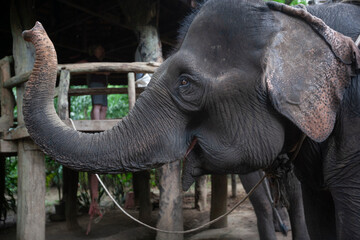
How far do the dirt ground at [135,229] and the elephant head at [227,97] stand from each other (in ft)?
15.3

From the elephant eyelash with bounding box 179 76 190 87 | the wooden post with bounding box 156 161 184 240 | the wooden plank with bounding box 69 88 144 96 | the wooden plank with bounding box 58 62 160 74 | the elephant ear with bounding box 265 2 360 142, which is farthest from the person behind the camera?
the wooden plank with bounding box 69 88 144 96

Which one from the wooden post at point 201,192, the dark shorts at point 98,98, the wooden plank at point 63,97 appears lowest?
the wooden post at point 201,192

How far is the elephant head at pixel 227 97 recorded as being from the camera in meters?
1.40

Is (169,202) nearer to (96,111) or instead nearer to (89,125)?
(89,125)

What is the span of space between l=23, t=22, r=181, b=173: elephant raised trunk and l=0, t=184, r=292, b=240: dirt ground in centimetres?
465

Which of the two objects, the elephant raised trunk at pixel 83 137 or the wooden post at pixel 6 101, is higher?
the wooden post at pixel 6 101

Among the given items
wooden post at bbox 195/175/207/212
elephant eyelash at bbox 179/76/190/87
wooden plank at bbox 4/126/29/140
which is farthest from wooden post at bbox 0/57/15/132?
wooden post at bbox 195/175/207/212

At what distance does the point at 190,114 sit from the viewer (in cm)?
154

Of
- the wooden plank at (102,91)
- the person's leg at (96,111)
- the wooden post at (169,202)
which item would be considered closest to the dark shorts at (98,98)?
the person's leg at (96,111)

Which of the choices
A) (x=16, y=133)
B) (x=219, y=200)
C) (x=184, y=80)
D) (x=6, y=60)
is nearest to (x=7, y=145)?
(x=16, y=133)

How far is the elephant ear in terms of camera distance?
1.38 m

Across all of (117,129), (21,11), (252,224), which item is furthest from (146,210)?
(117,129)

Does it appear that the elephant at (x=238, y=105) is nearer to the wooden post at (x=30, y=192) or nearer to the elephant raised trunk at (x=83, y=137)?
the elephant raised trunk at (x=83, y=137)

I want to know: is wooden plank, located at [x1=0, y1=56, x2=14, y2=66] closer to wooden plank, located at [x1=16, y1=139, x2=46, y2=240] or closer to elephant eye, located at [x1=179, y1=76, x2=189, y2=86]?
wooden plank, located at [x1=16, y1=139, x2=46, y2=240]
